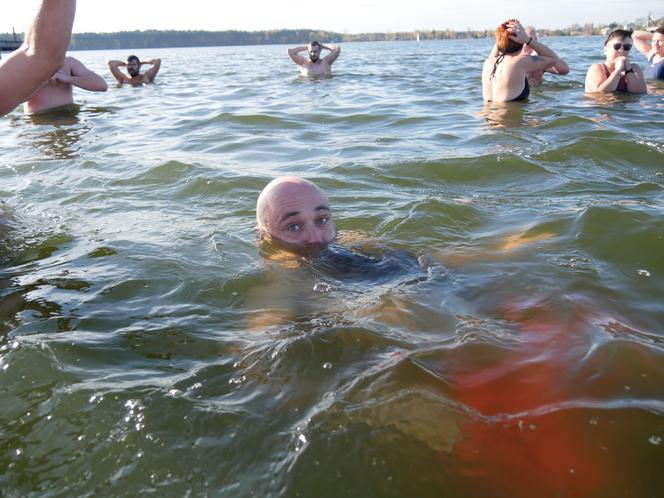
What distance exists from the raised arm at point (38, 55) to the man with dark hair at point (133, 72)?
1357 cm

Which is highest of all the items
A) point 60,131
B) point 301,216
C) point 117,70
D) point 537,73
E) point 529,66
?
point 117,70

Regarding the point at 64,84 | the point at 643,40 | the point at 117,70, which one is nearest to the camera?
the point at 64,84

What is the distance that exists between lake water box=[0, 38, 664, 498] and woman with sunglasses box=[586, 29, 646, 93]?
353 centimetres

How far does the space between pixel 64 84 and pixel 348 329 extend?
388 inches

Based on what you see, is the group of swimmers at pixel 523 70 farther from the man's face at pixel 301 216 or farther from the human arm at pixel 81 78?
the man's face at pixel 301 216

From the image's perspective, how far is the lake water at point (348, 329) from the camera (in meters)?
1.93

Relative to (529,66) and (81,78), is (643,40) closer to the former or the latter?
(529,66)

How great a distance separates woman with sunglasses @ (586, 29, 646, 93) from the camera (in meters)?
9.38

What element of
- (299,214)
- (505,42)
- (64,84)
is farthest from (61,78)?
(299,214)

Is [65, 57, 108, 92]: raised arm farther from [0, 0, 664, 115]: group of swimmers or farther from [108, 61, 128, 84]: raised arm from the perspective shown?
[108, 61, 128, 84]: raised arm

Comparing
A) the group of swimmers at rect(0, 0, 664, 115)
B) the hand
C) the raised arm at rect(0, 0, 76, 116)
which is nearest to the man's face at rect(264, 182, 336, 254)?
the raised arm at rect(0, 0, 76, 116)

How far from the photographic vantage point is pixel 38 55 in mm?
2713

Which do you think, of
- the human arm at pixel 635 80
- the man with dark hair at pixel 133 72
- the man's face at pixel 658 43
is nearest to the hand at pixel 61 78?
the man with dark hair at pixel 133 72

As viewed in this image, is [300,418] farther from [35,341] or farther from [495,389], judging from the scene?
[35,341]
